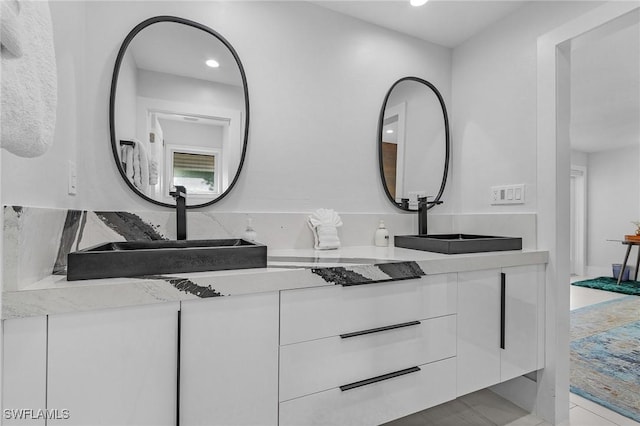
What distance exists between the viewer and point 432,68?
227 centimetres

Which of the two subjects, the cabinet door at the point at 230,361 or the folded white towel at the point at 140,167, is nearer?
the cabinet door at the point at 230,361

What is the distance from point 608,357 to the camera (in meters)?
2.36

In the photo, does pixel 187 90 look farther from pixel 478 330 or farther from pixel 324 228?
pixel 478 330

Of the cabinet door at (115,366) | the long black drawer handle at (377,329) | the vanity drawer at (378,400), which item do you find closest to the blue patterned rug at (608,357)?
the vanity drawer at (378,400)

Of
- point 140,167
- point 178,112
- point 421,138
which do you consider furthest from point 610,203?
point 140,167

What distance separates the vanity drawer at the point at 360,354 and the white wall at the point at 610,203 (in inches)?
266

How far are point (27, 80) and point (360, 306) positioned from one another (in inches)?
43.9

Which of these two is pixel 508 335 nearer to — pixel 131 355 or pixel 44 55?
pixel 131 355

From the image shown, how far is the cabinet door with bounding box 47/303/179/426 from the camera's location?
33.4 inches

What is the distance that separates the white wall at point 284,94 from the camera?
54.8 inches

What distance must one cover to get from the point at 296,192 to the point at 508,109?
4.61 ft

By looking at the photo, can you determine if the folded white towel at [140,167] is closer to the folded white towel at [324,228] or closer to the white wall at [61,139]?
the white wall at [61,139]

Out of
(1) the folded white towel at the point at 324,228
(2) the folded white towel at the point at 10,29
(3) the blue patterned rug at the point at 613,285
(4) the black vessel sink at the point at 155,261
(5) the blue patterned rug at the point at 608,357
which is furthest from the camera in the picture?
(3) the blue patterned rug at the point at 613,285

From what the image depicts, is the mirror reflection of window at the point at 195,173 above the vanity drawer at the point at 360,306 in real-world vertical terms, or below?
above
